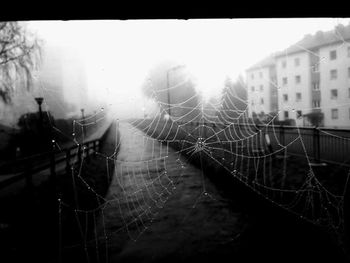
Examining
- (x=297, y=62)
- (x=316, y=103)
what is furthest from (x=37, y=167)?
(x=297, y=62)

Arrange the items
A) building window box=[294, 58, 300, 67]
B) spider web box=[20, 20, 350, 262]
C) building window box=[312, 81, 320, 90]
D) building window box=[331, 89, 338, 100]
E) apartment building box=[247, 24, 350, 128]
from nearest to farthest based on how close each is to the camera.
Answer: spider web box=[20, 20, 350, 262]
apartment building box=[247, 24, 350, 128]
building window box=[331, 89, 338, 100]
building window box=[312, 81, 320, 90]
building window box=[294, 58, 300, 67]

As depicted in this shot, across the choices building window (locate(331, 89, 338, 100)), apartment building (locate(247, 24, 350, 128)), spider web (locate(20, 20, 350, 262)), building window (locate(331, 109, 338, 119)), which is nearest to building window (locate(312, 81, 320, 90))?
apartment building (locate(247, 24, 350, 128))

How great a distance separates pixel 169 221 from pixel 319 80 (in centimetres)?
3577

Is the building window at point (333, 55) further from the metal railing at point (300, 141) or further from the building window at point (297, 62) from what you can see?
the metal railing at point (300, 141)

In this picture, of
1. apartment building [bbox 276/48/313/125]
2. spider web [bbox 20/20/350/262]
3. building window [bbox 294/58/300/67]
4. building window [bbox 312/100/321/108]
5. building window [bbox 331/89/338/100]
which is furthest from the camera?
building window [bbox 294/58/300/67]

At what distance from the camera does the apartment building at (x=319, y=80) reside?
30.7m

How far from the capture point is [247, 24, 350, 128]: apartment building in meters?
30.7

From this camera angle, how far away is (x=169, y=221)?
6.63 meters

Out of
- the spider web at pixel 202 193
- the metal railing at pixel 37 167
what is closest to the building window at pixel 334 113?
the spider web at pixel 202 193

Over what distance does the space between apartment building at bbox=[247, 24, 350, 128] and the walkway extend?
72.8ft

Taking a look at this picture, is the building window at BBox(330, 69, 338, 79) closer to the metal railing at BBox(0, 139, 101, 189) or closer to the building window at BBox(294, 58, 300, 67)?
the building window at BBox(294, 58, 300, 67)

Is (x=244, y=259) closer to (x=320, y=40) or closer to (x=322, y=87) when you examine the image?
(x=322, y=87)

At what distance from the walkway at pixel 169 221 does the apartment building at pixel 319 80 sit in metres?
22.2

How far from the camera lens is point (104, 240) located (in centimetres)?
566
